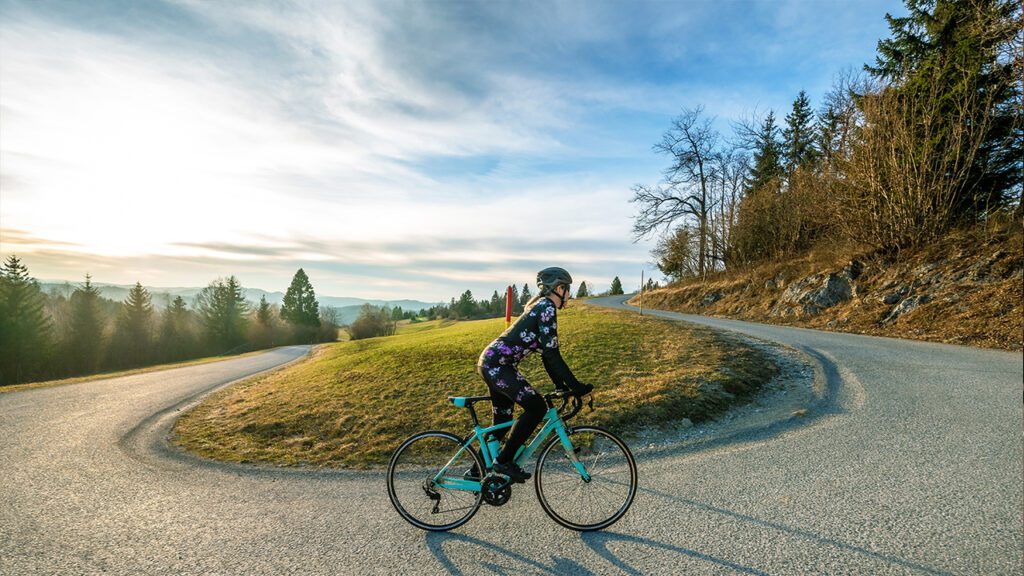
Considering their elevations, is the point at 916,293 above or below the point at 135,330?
above

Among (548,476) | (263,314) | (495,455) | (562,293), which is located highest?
(562,293)

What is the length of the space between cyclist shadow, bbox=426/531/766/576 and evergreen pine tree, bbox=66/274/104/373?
5927cm

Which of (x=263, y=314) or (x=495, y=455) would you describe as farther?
(x=263, y=314)

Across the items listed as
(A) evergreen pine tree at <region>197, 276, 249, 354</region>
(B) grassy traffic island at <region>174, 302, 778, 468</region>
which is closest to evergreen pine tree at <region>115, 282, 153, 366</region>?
(A) evergreen pine tree at <region>197, 276, 249, 354</region>

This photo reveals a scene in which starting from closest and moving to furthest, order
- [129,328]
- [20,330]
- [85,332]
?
1. [20,330]
2. [85,332]
3. [129,328]

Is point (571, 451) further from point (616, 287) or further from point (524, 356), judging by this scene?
point (616, 287)

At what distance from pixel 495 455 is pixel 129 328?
207ft

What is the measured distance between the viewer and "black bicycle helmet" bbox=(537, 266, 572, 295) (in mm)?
4285

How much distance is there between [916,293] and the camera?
53.9 ft

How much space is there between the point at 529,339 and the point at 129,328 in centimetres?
6342

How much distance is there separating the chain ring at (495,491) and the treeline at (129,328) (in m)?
53.7

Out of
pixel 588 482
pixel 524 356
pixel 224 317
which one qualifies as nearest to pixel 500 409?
pixel 524 356

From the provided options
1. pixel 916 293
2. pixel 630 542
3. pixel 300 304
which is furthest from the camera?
pixel 300 304

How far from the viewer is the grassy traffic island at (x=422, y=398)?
717 cm
